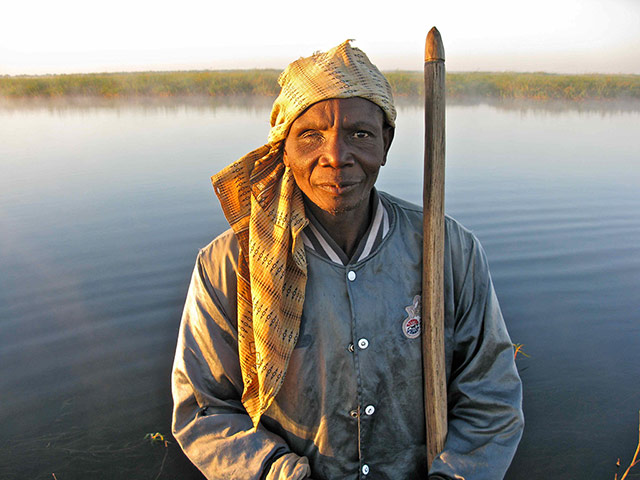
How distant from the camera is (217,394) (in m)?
1.73

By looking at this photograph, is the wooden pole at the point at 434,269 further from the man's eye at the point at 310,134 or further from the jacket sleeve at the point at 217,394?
the jacket sleeve at the point at 217,394

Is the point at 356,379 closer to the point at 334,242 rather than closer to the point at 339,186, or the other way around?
the point at 334,242

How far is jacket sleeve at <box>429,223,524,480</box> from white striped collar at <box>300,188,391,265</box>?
0.26 m

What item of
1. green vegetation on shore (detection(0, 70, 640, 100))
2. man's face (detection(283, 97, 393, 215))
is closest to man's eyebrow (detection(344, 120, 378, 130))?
man's face (detection(283, 97, 393, 215))

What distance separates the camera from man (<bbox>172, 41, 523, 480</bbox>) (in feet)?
5.38

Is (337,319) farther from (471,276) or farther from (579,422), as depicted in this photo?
(579,422)

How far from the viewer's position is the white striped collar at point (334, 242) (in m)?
1.75

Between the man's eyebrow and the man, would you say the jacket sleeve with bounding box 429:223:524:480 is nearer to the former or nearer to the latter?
the man

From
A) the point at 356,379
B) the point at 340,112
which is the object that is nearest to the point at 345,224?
the point at 340,112

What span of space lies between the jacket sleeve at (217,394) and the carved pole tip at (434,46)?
913 millimetres

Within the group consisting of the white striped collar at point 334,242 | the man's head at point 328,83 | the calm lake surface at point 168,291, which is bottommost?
the calm lake surface at point 168,291

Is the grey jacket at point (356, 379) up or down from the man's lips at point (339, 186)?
down

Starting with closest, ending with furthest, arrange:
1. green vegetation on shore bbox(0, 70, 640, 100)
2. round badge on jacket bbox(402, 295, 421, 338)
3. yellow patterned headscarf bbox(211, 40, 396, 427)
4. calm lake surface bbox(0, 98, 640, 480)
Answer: yellow patterned headscarf bbox(211, 40, 396, 427), round badge on jacket bbox(402, 295, 421, 338), calm lake surface bbox(0, 98, 640, 480), green vegetation on shore bbox(0, 70, 640, 100)

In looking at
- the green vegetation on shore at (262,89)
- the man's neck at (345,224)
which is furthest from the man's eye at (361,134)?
the green vegetation on shore at (262,89)
